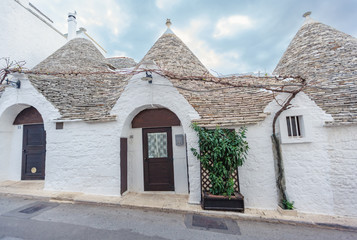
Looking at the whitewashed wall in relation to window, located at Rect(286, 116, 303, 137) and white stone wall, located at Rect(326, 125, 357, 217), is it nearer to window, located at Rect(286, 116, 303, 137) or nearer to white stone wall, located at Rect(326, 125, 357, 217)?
white stone wall, located at Rect(326, 125, 357, 217)

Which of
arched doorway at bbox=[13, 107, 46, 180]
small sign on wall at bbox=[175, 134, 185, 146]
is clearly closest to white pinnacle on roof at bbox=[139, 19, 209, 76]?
small sign on wall at bbox=[175, 134, 185, 146]

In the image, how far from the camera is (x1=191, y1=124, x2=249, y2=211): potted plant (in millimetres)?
4543

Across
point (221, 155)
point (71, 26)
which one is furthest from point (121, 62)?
point (221, 155)

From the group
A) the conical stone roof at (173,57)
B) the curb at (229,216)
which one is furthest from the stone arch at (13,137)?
the conical stone roof at (173,57)

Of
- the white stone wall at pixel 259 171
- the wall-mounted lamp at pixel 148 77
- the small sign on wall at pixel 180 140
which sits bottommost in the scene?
the white stone wall at pixel 259 171

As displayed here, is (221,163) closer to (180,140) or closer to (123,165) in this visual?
(180,140)

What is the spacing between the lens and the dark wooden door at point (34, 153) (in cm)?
723

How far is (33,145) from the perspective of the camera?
7.31 meters

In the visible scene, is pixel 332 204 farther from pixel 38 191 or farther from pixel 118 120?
pixel 38 191

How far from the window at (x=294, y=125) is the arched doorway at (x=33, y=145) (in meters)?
9.98

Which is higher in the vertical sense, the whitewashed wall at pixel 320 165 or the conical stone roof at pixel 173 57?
the conical stone roof at pixel 173 57

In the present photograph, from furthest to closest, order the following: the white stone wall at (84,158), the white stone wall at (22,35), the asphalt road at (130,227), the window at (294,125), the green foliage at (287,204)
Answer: the white stone wall at (22,35), the white stone wall at (84,158), the window at (294,125), the green foliage at (287,204), the asphalt road at (130,227)

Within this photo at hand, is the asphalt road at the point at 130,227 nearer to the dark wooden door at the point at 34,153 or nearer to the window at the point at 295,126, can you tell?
the window at the point at 295,126

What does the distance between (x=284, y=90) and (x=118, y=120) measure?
585cm
